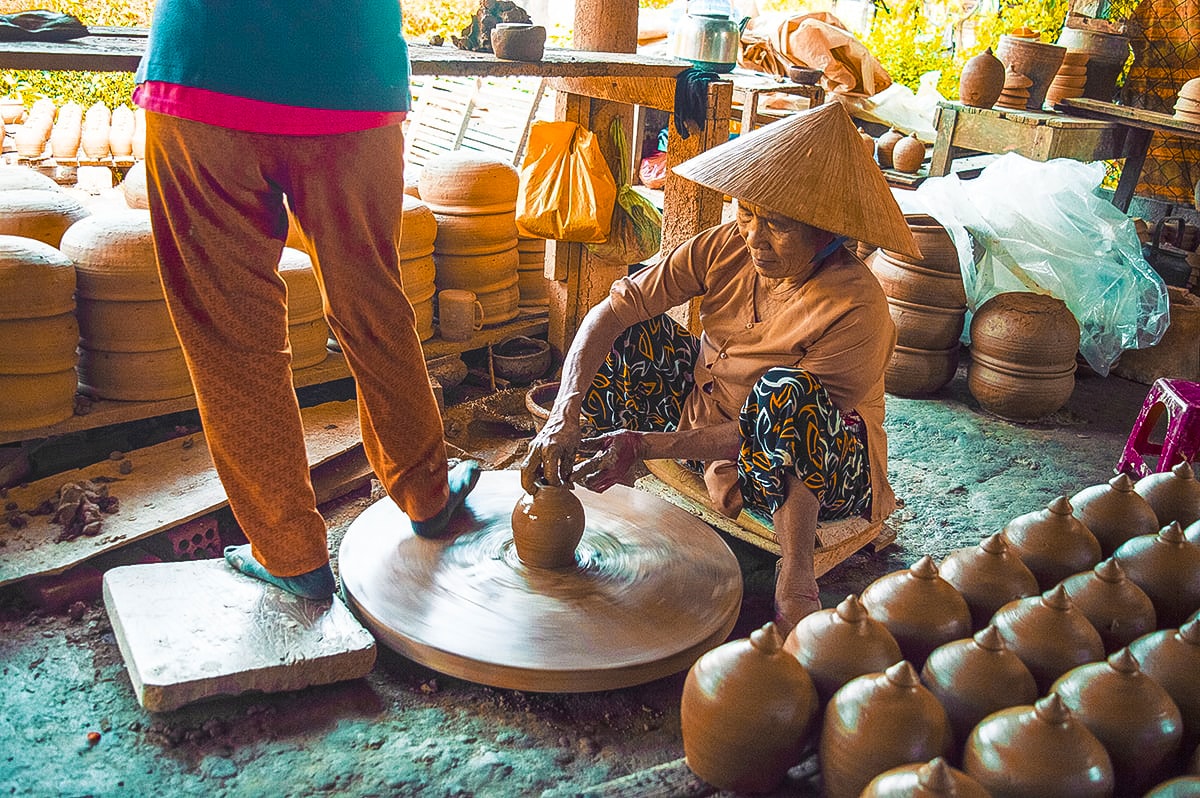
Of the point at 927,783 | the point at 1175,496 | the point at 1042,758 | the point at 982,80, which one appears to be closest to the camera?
the point at 927,783

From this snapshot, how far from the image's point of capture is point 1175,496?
2238mm

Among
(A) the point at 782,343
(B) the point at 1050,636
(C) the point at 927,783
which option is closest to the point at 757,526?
(A) the point at 782,343

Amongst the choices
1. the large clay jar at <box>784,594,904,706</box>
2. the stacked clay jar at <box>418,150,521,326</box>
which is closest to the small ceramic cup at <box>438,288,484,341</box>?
the stacked clay jar at <box>418,150,521,326</box>

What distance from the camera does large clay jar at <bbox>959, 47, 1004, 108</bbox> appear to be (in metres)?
5.53

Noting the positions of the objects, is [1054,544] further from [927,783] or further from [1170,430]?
[1170,430]

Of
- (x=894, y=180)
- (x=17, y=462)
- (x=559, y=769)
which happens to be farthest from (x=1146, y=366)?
(x=17, y=462)

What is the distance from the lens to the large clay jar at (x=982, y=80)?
18.1ft

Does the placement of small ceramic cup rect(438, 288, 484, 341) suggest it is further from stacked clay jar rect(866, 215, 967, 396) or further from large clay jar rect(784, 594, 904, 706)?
large clay jar rect(784, 594, 904, 706)

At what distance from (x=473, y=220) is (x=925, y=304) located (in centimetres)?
202

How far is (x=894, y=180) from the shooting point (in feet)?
19.8

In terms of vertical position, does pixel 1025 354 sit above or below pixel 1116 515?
below

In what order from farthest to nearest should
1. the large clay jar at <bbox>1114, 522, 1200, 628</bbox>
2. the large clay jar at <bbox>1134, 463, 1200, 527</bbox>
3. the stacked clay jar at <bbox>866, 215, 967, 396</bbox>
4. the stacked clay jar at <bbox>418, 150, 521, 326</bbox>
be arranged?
the stacked clay jar at <bbox>866, 215, 967, 396</bbox>, the stacked clay jar at <bbox>418, 150, 521, 326</bbox>, the large clay jar at <bbox>1134, 463, 1200, 527</bbox>, the large clay jar at <bbox>1114, 522, 1200, 628</bbox>

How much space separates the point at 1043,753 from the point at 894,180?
5.15 m

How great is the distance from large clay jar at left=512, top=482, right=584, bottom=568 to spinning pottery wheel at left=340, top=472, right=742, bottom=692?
0.05m
